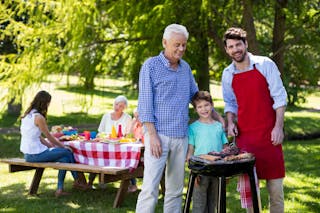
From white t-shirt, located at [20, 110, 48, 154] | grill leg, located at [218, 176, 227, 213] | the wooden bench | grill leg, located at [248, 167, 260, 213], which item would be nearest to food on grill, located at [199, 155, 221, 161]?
grill leg, located at [218, 176, 227, 213]

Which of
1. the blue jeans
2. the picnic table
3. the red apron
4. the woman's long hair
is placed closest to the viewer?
the red apron

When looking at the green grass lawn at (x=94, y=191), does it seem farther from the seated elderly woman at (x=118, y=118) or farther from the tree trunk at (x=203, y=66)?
the tree trunk at (x=203, y=66)

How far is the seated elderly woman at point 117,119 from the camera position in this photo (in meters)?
7.68

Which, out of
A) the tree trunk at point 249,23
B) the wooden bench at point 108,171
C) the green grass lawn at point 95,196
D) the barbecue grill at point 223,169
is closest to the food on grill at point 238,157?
the barbecue grill at point 223,169

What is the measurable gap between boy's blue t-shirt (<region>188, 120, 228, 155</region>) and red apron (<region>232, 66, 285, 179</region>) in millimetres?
315

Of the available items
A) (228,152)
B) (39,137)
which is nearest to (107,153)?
(39,137)

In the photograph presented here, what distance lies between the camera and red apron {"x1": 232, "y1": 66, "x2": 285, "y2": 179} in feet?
14.6

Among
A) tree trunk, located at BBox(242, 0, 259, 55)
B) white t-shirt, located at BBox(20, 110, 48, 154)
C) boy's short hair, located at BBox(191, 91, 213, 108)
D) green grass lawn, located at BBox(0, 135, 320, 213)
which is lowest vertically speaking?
green grass lawn, located at BBox(0, 135, 320, 213)

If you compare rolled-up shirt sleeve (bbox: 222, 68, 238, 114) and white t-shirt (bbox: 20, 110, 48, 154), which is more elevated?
rolled-up shirt sleeve (bbox: 222, 68, 238, 114)

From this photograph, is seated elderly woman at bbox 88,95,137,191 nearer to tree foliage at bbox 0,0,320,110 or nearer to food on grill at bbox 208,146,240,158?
tree foliage at bbox 0,0,320,110

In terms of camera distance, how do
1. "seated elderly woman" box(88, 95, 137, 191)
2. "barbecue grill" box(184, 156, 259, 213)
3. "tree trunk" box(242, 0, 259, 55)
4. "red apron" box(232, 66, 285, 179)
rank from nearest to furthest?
"barbecue grill" box(184, 156, 259, 213) < "red apron" box(232, 66, 285, 179) < "seated elderly woman" box(88, 95, 137, 191) < "tree trunk" box(242, 0, 259, 55)

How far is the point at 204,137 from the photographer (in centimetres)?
473

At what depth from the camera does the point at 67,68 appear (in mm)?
9695

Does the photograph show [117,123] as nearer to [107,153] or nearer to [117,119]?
[117,119]
